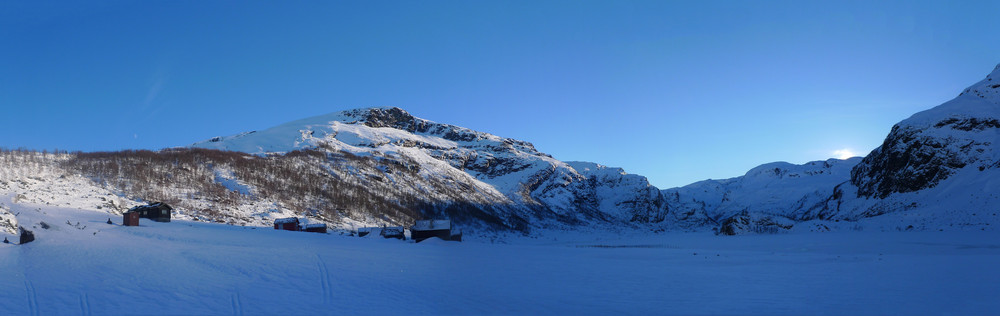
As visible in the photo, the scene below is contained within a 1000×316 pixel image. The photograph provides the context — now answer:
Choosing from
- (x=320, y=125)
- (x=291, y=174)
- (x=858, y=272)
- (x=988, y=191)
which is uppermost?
(x=320, y=125)

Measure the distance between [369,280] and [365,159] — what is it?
443ft

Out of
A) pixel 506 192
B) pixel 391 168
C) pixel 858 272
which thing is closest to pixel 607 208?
pixel 506 192

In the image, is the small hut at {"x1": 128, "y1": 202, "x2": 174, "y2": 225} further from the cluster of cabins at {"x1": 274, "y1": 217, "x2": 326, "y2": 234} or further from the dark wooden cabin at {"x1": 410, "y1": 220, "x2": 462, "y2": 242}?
the dark wooden cabin at {"x1": 410, "y1": 220, "x2": 462, "y2": 242}

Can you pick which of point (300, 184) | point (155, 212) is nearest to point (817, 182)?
point (300, 184)

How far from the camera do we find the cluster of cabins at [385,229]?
5166 cm

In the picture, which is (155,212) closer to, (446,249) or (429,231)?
(429,231)

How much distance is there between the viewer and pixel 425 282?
64.4 feet

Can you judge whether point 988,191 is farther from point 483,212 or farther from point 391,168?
point 391,168

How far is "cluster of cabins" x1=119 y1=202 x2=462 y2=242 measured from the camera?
5166 cm

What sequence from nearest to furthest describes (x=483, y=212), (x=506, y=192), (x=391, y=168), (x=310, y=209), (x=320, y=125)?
1. (x=310, y=209)
2. (x=483, y=212)
3. (x=391, y=168)
4. (x=506, y=192)
5. (x=320, y=125)

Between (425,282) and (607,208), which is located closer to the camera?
(425,282)

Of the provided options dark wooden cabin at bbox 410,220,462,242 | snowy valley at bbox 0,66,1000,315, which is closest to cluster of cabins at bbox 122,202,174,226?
snowy valley at bbox 0,66,1000,315

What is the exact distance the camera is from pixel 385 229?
6088 cm

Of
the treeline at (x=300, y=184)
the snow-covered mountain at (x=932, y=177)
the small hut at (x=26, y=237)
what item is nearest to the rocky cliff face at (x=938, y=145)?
the snow-covered mountain at (x=932, y=177)
